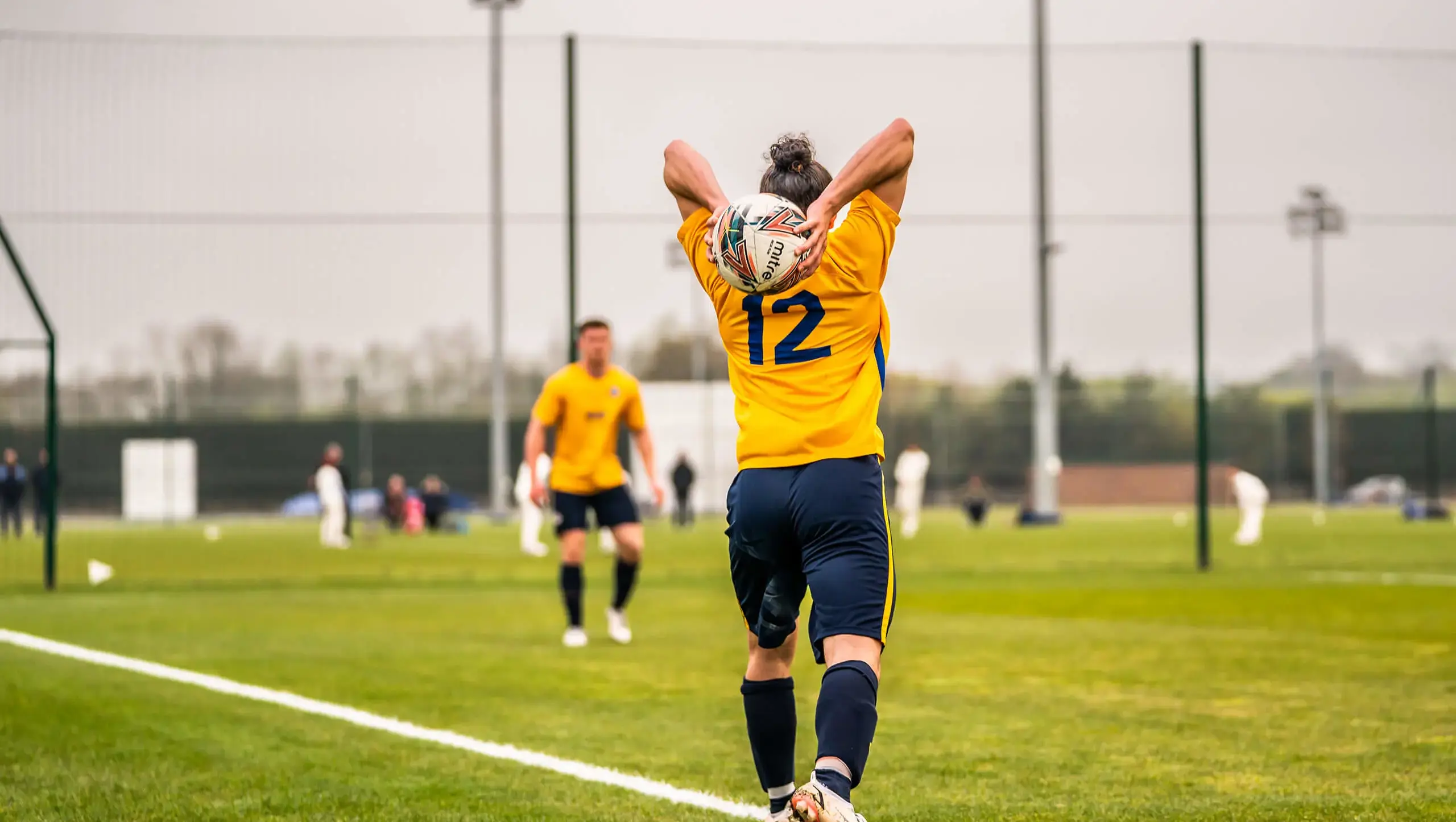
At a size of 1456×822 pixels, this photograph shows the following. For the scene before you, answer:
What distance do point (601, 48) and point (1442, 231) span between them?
12637mm

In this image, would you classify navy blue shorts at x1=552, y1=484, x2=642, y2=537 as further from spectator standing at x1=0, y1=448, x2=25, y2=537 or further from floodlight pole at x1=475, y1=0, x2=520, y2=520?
spectator standing at x1=0, y1=448, x2=25, y2=537

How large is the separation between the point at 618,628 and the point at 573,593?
44 cm

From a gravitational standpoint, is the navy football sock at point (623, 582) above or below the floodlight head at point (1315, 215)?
below

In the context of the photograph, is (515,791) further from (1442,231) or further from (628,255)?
(1442,231)

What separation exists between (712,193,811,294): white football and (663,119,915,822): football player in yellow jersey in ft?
0.14

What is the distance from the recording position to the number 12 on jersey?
4.38 meters

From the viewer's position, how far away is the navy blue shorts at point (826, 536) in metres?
4.25

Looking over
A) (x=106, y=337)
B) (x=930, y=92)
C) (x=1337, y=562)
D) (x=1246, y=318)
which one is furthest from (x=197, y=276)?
(x=1246, y=318)

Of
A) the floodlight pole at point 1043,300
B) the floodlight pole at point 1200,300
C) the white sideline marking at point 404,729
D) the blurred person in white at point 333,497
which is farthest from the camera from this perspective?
the blurred person in white at point 333,497

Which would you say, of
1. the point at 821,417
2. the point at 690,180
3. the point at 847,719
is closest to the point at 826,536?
the point at 821,417

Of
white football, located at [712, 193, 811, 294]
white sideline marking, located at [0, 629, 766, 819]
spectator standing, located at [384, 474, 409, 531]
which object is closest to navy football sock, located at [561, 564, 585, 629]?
white sideline marking, located at [0, 629, 766, 819]

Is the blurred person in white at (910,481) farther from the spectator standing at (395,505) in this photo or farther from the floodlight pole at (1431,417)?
the spectator standing at (395,505)

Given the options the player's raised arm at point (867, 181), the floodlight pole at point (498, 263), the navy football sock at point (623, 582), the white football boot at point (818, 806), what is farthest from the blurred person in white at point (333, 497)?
the white football boot at point (818, 806)

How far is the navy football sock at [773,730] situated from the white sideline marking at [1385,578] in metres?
14.8
